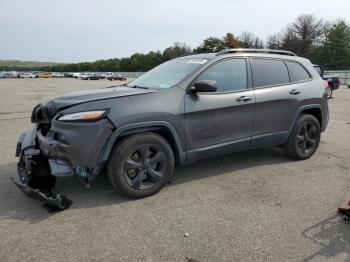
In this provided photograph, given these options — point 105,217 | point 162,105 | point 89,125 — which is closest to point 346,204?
point 162,105

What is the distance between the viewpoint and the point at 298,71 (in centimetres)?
562

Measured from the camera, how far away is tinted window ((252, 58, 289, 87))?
5.02 metres

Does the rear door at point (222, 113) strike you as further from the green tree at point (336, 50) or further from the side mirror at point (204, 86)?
the green tree at point (336, 50)

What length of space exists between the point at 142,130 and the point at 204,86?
3.13 ft

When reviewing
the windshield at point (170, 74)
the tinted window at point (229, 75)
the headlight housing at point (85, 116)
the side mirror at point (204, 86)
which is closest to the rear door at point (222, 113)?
the tinted window at point (229, 75)

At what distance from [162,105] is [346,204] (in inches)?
96.3

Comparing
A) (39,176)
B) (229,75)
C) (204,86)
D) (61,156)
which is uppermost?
(229,75)

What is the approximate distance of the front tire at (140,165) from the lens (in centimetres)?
384

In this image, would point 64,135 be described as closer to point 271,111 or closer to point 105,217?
point 105,217

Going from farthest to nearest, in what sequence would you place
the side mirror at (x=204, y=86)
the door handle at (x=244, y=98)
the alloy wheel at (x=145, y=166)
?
the door handle at (x=244, y=98)
the side mirror at (x=204, y=86)
the alloy wheel at (x=145, y=166)

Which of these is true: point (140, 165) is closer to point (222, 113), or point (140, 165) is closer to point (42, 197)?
point (42, 197)

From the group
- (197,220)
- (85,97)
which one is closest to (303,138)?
(197,220)

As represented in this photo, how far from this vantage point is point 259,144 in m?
5.10

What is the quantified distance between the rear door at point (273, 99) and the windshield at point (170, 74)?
98cm
